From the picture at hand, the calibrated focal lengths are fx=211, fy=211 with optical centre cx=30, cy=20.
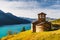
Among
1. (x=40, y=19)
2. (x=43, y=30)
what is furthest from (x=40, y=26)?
(x=40, y=19)

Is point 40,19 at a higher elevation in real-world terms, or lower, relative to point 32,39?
higher

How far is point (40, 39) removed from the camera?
1837 inches

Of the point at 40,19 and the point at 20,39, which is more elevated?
the point at 40,19

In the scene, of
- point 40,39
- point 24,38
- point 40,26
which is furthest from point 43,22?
point 40,39

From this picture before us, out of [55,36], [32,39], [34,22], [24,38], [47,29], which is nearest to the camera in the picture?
[55,36]

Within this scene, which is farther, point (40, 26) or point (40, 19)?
point (40, 19)

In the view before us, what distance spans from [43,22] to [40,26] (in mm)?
1616

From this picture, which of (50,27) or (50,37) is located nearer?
(50,37)

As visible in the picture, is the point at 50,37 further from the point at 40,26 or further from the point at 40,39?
the point at 40,26

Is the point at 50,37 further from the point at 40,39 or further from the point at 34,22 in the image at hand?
the point at 34,22

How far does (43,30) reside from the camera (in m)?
56.1

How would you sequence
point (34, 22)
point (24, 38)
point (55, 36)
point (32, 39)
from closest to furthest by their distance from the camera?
point (55, 36) < point (32, 39) < point (24, 38) < point (34, 22)

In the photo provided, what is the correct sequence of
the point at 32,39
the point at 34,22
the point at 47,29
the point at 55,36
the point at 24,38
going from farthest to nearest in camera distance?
the point at 34,22 < the point at 47,29 < the point at 24,38 < the point at 32,39 < the point at 55,36

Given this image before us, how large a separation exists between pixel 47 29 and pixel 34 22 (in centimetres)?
545
